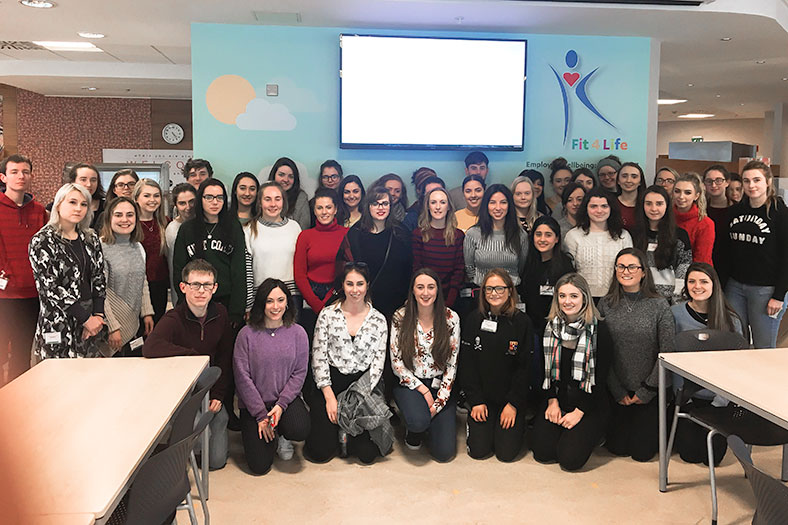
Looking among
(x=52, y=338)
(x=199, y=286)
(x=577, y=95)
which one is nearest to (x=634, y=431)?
(x=199, y=286)

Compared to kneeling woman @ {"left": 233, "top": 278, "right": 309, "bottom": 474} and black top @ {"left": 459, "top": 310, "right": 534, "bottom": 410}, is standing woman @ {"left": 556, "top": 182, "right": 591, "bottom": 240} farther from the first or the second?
kneeling woman @ {"left": 233, "top": 278, "right": 309, "bottom": 474}

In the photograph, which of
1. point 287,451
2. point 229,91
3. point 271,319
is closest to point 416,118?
point 229,91

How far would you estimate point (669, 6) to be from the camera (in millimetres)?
4543

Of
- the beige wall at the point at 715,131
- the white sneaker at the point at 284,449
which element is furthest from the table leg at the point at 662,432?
the beige wall at the point at 715,131

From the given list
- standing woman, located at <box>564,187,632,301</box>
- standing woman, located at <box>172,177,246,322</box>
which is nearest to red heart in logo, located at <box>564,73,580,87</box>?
standing woman, located at <box>564,187,632,301</box>

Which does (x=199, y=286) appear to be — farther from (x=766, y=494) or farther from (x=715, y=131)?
(x=715, y=131)

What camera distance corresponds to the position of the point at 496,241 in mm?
4066

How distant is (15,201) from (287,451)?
196 cm

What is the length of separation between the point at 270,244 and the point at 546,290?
162cm

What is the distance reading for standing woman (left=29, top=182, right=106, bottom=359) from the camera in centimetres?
326

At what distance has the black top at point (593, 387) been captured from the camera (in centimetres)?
359

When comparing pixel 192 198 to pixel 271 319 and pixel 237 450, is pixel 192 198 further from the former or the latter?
pixel 237 450

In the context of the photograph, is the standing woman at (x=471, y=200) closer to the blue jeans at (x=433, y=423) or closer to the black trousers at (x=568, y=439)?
the blue jeans at (x=433, y=423)

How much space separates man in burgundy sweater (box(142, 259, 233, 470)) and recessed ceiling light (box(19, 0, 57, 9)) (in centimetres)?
244
